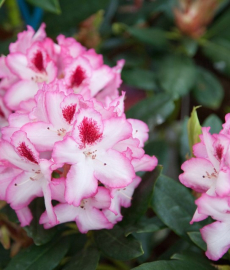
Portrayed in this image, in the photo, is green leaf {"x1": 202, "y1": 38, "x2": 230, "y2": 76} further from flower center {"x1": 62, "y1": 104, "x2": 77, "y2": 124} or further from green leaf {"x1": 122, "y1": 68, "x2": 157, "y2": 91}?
flower center {"x1": 62, "y1": 104, "x2": 77, "y2": 124}

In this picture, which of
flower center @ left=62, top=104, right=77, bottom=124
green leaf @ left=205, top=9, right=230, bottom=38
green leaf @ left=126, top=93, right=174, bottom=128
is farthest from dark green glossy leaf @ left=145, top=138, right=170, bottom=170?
green leaf @ left=205, top=9, right=230, bottom=38

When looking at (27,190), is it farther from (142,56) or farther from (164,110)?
(142,56)

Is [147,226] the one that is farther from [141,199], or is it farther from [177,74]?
[177,74]

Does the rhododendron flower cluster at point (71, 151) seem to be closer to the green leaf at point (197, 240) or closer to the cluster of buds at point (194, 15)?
the green leaf at point (197, 240)

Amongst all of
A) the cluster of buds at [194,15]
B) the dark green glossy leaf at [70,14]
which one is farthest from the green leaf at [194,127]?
the cluster of buds at [194,15]

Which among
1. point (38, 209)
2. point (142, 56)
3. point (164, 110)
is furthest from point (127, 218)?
point (142, 56)

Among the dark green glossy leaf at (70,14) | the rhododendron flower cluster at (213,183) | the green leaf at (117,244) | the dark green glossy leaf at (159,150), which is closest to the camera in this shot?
the rhododendron flower cluster at (213,183)
